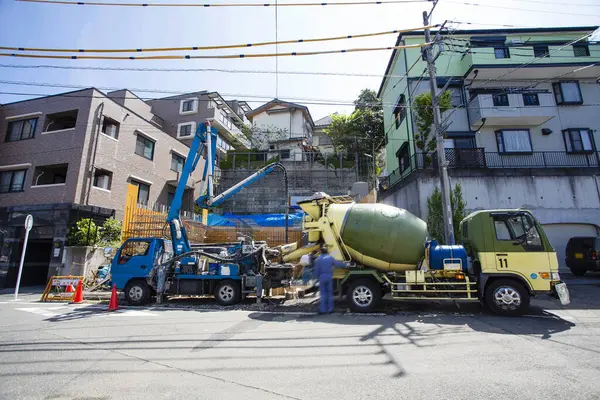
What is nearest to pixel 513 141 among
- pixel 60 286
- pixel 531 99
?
pixel 531 99

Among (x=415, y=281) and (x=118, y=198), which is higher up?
(x=118, y=198)

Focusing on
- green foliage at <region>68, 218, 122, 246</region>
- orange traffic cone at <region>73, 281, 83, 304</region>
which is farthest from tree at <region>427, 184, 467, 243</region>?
green foliage at <region>68, 218, 122, 246</region>

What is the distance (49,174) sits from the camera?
18812mm

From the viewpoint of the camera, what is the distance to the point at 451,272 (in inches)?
311

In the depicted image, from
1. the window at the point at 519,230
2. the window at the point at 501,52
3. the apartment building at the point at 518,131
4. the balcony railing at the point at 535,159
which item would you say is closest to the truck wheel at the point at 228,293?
the window at the point at 519,230

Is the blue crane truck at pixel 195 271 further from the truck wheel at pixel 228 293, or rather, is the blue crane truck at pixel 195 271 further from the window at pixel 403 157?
the window at pixel 403 157

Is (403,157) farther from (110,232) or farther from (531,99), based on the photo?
(110,232)

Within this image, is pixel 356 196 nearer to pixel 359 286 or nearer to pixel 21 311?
pixel 359 286

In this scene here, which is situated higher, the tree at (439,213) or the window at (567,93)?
the window at (567,93)

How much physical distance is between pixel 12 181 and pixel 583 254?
31464 mm

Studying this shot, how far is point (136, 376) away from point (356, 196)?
17772 millimetres

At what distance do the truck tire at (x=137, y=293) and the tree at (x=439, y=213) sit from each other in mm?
12162

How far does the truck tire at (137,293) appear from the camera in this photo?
9727 millimetres

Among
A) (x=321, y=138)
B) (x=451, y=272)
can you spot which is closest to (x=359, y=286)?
(x=451, y=272)
